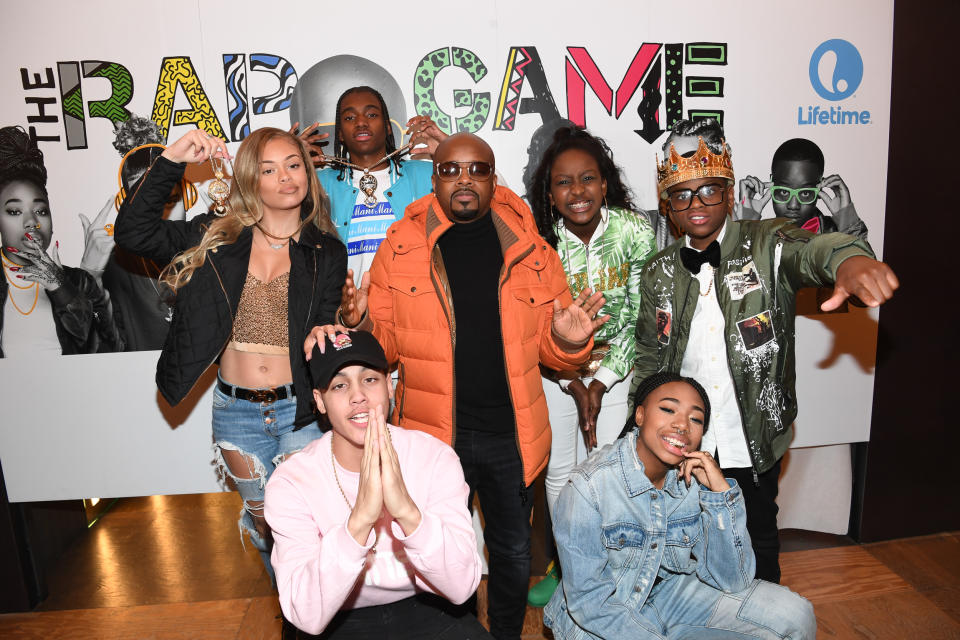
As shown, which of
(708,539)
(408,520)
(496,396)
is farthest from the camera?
(496,396)

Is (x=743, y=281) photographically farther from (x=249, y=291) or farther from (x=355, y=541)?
(x=249, y=291)

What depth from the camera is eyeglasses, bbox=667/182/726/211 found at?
2416mm

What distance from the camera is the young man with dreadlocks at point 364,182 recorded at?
2941 mm

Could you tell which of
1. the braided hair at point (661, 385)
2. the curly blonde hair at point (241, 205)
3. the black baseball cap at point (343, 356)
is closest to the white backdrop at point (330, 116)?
the curly blonde hair at point (241, 205)

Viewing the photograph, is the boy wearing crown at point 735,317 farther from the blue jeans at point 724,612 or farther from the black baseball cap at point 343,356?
the black baseball cap at point 343,356

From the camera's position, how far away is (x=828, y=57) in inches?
128

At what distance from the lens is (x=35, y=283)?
3.07 metres

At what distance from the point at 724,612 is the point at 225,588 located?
2.53 meters

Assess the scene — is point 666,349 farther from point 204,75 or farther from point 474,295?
point 204,75

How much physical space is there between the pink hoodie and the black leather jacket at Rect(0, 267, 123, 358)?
185cm

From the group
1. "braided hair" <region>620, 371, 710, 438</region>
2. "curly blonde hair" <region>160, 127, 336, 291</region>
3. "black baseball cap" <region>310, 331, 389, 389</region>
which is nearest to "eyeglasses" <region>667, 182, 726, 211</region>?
"braided hair" <region>620, 371, 710, 438</region>

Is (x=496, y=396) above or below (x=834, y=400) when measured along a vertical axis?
above

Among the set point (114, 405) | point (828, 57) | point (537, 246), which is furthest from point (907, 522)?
point (114, 405)

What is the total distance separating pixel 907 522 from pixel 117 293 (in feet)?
14.5
